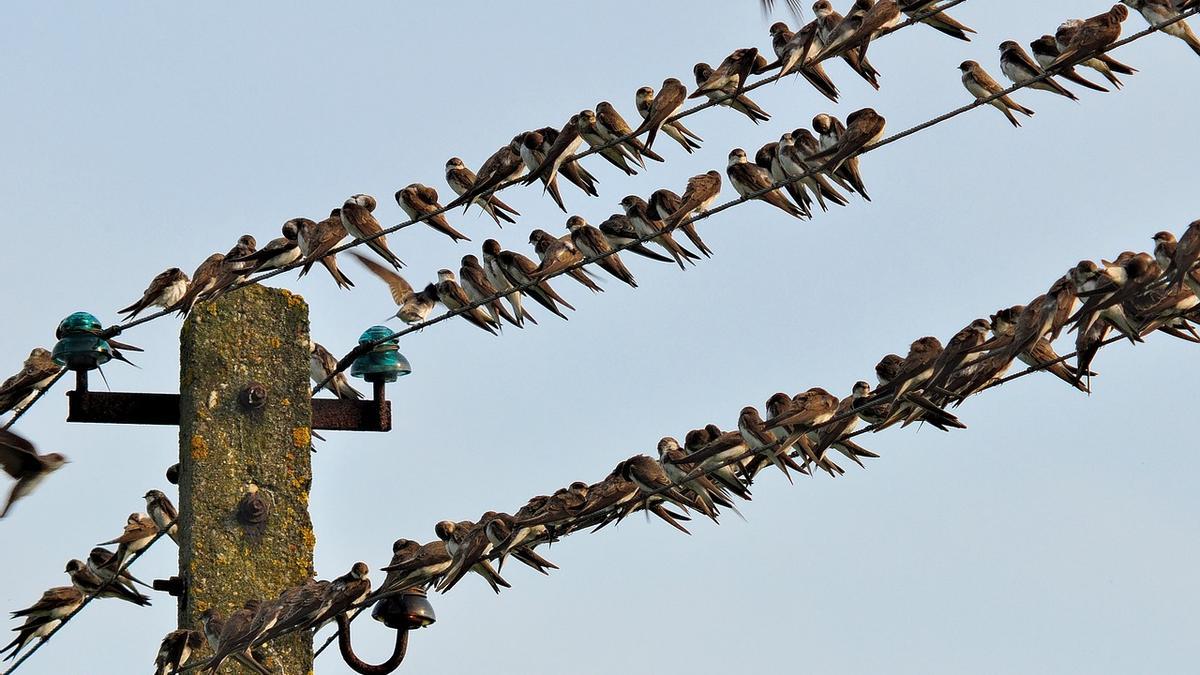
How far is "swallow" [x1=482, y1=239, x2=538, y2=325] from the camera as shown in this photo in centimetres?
1212

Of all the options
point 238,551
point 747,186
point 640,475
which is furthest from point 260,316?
point 747,186

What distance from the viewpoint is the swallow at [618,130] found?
12.3 meters

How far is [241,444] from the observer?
9.56m

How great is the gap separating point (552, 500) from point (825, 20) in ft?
10.9

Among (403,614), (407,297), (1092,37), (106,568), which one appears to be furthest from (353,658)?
(407,297)

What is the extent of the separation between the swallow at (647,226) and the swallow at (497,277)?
2.38ft

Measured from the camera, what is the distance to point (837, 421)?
32.1 feet

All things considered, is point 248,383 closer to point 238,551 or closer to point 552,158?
point 238,551

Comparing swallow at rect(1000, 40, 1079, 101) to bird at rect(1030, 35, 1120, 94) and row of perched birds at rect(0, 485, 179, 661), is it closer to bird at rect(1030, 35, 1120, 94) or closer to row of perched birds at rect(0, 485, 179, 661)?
bird at rect(1030, 35, 1120, 94)

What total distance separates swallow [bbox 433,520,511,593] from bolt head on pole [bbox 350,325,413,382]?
2.43ft

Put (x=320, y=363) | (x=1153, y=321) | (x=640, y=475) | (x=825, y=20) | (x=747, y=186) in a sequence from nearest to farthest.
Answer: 1. (x=1153, y=321)
2. (x=640, y=475)
3. (x=320, y=363)
4. (x=825, y=20)
5. (x=747, y=186)

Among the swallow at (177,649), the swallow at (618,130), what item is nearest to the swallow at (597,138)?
the swallow at (618,130)

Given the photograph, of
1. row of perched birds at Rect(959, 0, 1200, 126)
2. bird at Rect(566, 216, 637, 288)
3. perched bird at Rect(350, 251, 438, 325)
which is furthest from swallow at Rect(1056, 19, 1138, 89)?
perched bird at Rect(350, 251, 438, 325)

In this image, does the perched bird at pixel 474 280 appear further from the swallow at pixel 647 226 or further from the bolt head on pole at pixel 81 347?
the bolt head on pole at pixel 81 347
